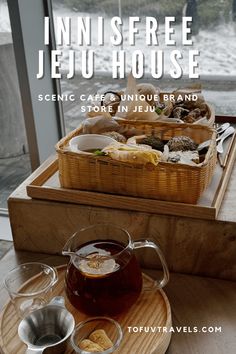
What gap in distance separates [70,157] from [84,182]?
0.06 meters

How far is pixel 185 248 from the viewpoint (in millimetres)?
848

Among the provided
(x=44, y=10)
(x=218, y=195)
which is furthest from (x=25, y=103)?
(x=218, y=195)

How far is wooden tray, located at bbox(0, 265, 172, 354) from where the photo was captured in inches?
27.2

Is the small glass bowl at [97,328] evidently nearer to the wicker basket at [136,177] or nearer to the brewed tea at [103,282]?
the brewed tea at [103,282]

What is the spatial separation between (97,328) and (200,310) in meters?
0.19

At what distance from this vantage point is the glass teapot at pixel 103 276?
2.29 feet

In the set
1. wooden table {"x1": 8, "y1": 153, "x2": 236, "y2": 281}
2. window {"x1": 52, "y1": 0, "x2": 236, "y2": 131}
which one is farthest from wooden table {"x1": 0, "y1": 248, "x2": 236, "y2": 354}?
window {"x1": 52, "y1": 0, "x2": 236, "y2": 131}

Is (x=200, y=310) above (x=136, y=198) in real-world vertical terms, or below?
below

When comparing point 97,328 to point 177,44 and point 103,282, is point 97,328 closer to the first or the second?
point 103,282

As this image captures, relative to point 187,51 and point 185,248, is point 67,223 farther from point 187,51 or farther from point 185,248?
point 187,51

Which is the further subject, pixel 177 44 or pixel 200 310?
pixel 177 44

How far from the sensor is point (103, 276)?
69 cm

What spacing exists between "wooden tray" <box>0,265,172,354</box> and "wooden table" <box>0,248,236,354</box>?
31 millimetres

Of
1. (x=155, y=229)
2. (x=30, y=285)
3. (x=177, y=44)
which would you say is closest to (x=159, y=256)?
(x=155, y=229)
